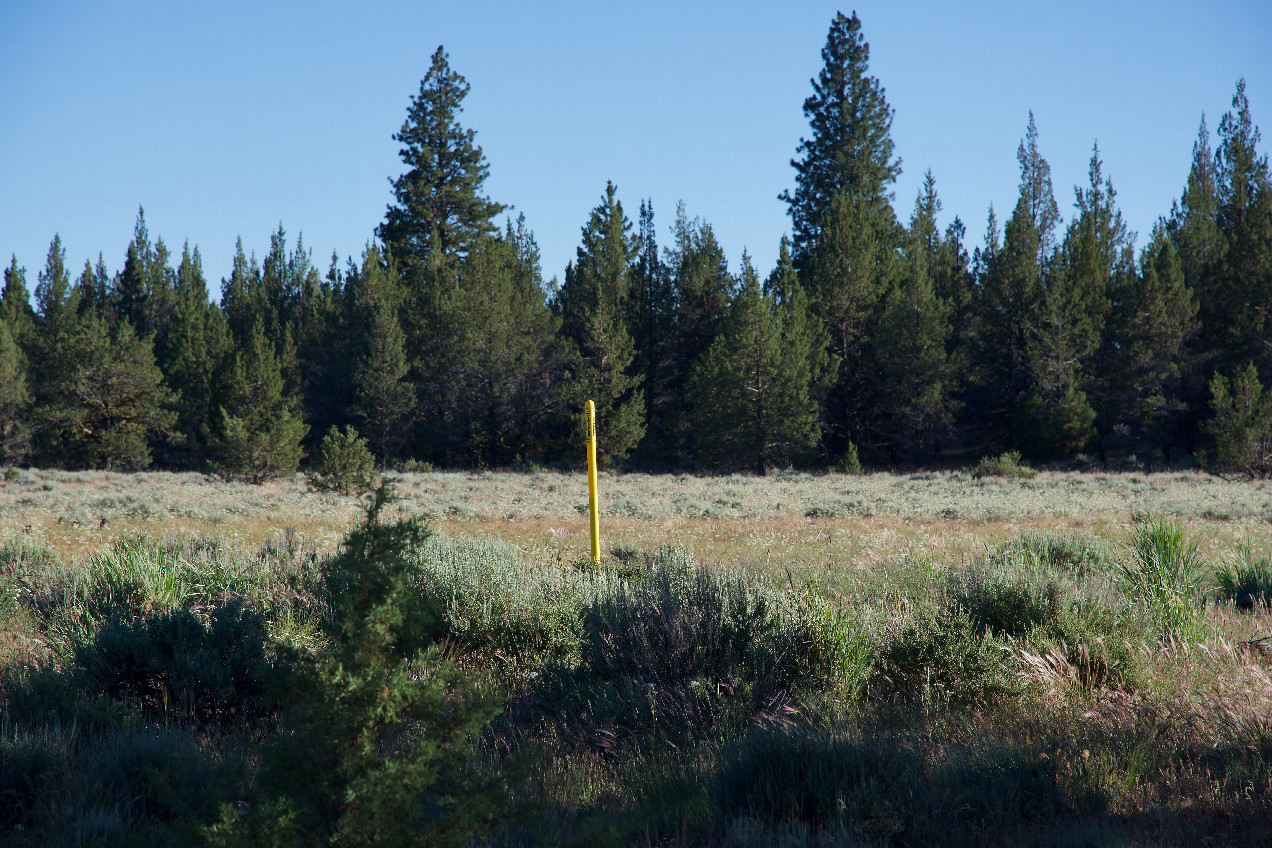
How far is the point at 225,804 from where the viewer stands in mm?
2072

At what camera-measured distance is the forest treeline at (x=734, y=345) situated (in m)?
37.3

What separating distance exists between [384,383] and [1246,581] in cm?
3925

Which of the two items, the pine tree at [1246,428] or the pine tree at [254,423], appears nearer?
the pine tree at [254,423]

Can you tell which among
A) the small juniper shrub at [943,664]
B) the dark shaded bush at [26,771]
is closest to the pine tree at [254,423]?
the dark shaded bush at [26,771]

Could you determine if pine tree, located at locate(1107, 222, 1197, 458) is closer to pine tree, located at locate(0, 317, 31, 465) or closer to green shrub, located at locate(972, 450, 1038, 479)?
green shrub, located at locate(972, 450, 1038, 479)

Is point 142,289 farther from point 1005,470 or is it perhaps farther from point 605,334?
point 1005,470

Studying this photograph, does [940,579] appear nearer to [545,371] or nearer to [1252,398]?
[1252,398]

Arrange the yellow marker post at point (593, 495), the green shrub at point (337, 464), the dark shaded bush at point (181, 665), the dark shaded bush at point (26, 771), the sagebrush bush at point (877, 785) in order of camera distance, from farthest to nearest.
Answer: the green shrub at point (337, 464) < the yellow marker post at point (593, 495) < the dark shaded bush at point (181, 665) < the dark shaded bush at point (26, 771) < the sagebrush bush at point (877, 785)

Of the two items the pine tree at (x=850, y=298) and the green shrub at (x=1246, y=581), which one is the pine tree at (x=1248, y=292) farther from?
the green shrub at (x=1246, y=581)

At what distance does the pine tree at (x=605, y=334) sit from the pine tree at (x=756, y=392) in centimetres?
421

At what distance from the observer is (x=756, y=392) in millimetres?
36344

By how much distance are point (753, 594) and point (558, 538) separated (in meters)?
7.62

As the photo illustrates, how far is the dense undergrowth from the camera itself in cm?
231

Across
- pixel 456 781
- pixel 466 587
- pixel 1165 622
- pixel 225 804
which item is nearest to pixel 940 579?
pixel 1165 622
